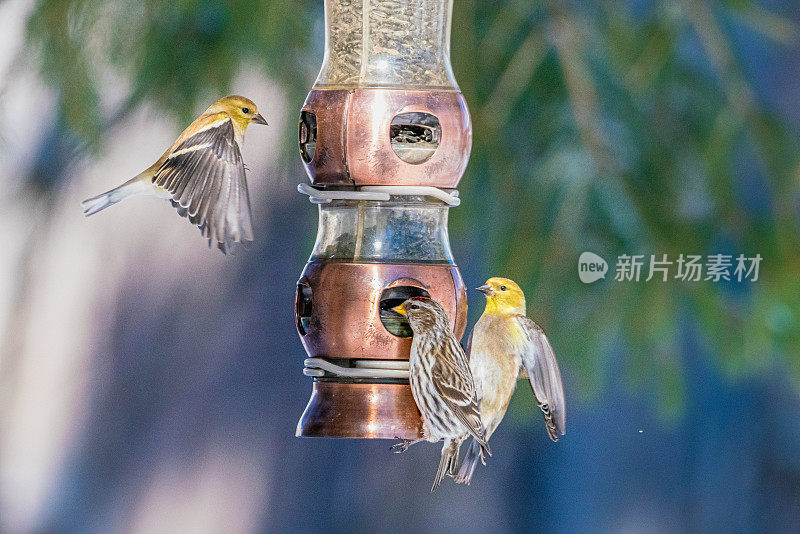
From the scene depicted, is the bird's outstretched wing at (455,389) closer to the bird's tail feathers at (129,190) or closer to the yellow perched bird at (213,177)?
the yellow perched bird at (213,177)

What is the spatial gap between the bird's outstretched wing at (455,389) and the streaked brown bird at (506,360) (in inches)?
2.9

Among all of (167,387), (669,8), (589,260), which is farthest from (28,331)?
(669,8)

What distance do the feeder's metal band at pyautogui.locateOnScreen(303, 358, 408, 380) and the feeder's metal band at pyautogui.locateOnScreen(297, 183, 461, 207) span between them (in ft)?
0.74

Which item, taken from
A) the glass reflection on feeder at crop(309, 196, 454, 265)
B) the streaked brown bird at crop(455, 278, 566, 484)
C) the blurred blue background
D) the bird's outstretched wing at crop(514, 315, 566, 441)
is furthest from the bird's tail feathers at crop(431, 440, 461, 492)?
the blurred blue background

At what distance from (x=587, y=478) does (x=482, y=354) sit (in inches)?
83.0

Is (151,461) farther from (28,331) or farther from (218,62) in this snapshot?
(218,62)

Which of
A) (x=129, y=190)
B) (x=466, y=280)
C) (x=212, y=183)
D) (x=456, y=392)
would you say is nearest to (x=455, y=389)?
(x=456, y=392)

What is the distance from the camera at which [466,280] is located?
317 centimetres

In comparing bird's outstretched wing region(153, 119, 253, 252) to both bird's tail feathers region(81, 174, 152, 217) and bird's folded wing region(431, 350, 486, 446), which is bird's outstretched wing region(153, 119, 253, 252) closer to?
bird's tail feathers region(81, 174, 152, 217)

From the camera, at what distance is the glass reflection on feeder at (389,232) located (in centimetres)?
157

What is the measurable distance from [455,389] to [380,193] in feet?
0.96

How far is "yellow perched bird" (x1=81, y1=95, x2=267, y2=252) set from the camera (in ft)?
4.77

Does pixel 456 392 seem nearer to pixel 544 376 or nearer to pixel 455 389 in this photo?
pixel 455 389

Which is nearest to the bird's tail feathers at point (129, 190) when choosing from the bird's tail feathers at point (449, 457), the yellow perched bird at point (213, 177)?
the yellow perched bird at point (213, 177)
